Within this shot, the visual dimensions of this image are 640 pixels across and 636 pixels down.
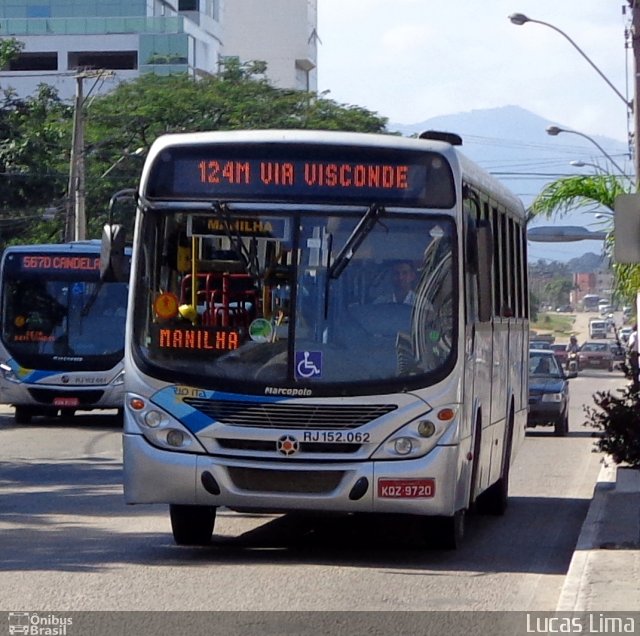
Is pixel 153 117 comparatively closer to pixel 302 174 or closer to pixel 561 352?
pixel 561 352

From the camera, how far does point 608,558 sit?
30.8ft

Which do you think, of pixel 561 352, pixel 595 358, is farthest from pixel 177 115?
pixel 595 358

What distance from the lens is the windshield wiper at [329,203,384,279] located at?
10086 mm

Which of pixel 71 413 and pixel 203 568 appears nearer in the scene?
pixel 203 568

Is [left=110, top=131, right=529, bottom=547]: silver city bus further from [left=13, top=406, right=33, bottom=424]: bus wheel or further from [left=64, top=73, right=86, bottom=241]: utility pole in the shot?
[left=64, top=73, right=86, bottom=241]: utility pole

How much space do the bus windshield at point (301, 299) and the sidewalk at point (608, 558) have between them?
161cm

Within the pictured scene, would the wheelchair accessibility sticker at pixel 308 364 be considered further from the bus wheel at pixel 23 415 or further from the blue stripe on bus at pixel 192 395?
the bus wheel at pixel 23 415

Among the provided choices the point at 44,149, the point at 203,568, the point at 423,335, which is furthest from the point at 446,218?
the point at 44,149

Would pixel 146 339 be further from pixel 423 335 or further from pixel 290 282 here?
pixel 423 335

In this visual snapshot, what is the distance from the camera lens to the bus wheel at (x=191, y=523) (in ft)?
35.1

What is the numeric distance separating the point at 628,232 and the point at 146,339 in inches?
174

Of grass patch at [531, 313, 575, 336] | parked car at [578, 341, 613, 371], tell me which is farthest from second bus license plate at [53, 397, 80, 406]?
grass patch at [531, 313, 575, 336]

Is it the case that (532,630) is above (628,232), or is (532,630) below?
below

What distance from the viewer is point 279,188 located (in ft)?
33.8
